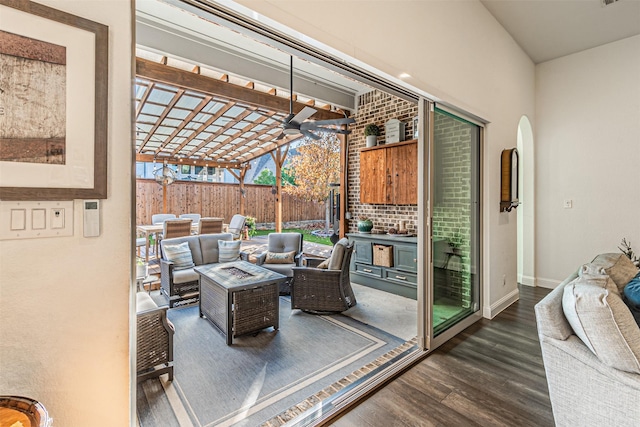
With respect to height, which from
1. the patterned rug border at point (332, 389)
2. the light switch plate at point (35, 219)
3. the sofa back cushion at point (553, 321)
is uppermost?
the light switch plate at point (35, 219)

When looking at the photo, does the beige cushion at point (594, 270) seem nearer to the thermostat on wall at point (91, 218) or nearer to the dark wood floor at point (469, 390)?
the dark wood floor at point (469, 390)

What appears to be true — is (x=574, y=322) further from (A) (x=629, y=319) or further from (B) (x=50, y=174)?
(B) (x=50, y=174)

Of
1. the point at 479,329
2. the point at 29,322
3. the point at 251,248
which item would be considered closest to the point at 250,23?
the point at 29,322

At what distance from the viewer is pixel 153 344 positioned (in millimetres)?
2217

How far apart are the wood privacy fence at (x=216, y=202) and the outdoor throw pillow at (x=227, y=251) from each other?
5.80 meters

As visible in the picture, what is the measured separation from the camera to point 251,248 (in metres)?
8.01

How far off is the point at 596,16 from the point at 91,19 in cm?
481

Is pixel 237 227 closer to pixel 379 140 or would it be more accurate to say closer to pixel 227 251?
pixel 227 251

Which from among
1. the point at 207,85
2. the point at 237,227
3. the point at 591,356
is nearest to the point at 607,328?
the point at 591,356

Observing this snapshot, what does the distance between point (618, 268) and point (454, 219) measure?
1.29 meters

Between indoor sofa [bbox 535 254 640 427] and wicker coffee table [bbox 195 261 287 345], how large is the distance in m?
2.29

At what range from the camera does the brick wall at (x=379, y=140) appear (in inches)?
186

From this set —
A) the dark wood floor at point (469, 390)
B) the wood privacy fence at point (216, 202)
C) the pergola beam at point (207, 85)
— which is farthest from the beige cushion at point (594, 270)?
the wood privacy fence at point (216, 202)

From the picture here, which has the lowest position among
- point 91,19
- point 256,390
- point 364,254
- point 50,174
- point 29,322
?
point 256,390
